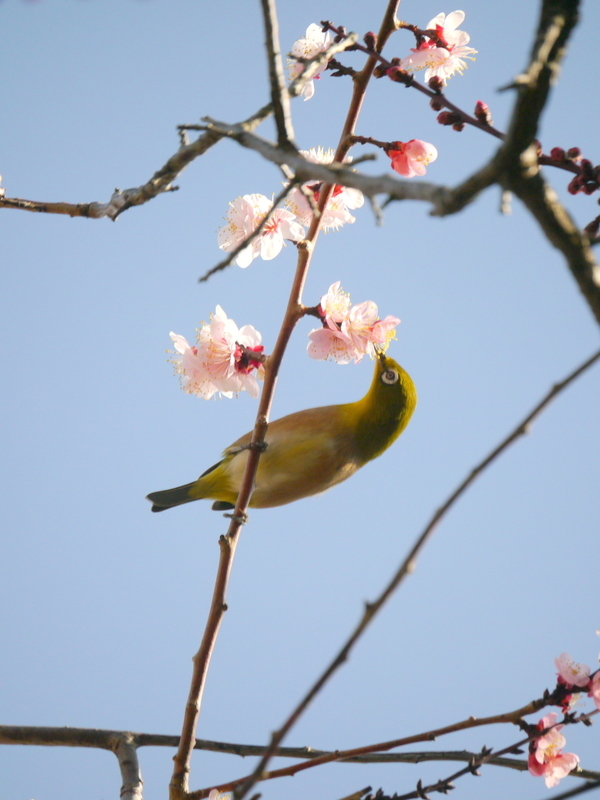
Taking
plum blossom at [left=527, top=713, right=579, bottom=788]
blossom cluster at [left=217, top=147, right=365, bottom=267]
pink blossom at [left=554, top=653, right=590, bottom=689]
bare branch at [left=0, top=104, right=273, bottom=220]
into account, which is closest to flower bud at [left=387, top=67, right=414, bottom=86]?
blossom cluster at [left=217, top=147, right=365, bottom=267]

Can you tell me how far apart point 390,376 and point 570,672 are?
5.78ft

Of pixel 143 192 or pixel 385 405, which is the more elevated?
pixel 385 405

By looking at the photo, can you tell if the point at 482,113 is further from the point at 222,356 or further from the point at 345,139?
the point at 222,356

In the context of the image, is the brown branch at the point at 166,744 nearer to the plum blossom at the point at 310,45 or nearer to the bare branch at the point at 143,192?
the bare branch at the point at 143,192

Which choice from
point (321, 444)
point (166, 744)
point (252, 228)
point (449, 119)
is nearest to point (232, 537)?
point (166, 744)

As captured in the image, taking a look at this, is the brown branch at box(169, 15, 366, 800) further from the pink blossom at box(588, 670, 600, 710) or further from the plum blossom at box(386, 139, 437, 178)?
the pink blossom at box(588, 670, 600, 710)

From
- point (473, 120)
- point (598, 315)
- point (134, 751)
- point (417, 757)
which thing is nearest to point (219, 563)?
point (134, 751)

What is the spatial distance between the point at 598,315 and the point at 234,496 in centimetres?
322

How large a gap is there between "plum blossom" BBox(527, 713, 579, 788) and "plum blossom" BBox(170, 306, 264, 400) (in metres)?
1.73

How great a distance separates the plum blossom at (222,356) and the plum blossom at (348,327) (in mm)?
299

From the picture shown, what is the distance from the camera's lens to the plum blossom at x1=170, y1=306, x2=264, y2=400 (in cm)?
313

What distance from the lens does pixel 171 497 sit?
420 centimetres

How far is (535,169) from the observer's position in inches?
39.3

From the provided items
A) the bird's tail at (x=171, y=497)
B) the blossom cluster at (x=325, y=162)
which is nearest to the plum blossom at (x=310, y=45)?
the blossom cluster at (x=325, y=162)
